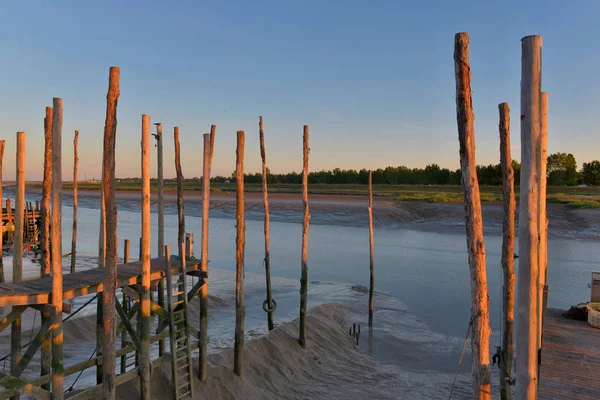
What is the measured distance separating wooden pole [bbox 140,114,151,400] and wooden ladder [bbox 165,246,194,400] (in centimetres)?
51

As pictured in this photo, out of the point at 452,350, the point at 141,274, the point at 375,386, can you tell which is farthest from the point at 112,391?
the point at 452,350

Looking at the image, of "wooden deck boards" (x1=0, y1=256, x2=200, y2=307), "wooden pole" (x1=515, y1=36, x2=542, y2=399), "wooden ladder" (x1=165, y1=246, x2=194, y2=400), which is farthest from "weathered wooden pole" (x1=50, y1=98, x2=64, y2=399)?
"wooden pole" (x1=515, y1=36, x2=542, y2=399)

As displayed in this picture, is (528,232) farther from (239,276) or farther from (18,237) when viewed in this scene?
(18,237)

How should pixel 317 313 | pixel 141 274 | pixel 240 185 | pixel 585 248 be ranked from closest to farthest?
pixel 141 274
pixel 240 185
pixel 317 313
pixel 585 248

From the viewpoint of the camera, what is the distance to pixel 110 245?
21.8ft

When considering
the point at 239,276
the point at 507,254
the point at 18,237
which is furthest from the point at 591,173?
the point at 18,237

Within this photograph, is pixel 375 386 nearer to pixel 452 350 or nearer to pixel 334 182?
pixel 452 350

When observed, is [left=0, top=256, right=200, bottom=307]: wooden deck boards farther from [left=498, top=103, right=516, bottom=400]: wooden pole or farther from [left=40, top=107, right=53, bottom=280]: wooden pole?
[left=498, top=103, right=516, bottom=400]: wooden pole

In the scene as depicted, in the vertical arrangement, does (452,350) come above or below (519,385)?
below

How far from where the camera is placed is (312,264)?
25.7 metres

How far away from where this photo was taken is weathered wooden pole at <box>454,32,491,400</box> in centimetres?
598

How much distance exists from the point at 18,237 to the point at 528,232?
8211mm

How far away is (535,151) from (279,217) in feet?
141

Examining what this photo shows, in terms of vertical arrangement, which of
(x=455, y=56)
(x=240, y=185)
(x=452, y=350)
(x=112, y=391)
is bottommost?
(x=452, y=350)
